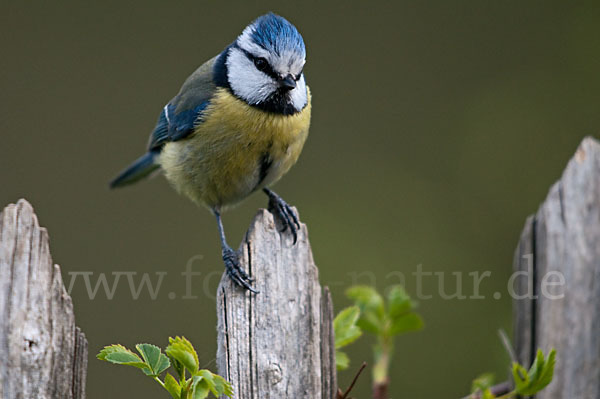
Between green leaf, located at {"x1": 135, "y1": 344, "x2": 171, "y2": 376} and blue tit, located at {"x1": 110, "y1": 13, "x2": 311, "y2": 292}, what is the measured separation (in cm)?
68

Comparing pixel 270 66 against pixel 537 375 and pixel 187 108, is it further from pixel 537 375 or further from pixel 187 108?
pixel 537 375

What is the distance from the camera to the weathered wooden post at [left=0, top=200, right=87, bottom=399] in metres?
1.19

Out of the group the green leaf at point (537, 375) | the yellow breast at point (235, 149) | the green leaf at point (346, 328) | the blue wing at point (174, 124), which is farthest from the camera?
the blue wing at point (174, 124)

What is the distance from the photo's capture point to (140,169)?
2.65m

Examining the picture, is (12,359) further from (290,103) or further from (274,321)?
(290,103)

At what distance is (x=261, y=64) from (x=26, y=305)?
39.8 inches

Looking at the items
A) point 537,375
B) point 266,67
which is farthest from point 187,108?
point 537,375

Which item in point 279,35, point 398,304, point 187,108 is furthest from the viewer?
point 187,108

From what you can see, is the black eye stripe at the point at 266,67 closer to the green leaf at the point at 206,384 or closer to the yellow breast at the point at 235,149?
the yellow breast at the point at 235,149

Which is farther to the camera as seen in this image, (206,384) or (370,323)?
(370,323)

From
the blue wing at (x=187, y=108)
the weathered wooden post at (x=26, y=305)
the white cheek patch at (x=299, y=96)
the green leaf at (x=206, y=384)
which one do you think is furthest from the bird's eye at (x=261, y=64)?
the green leaf at (x=206, y=384)

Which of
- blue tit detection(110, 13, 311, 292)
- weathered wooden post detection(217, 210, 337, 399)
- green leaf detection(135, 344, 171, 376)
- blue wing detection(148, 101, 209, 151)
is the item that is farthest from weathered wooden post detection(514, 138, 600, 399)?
blue wing detection(148, 101, 209, 151)

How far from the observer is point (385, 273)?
3.11 m

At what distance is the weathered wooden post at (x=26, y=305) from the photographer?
1191 millimetres
